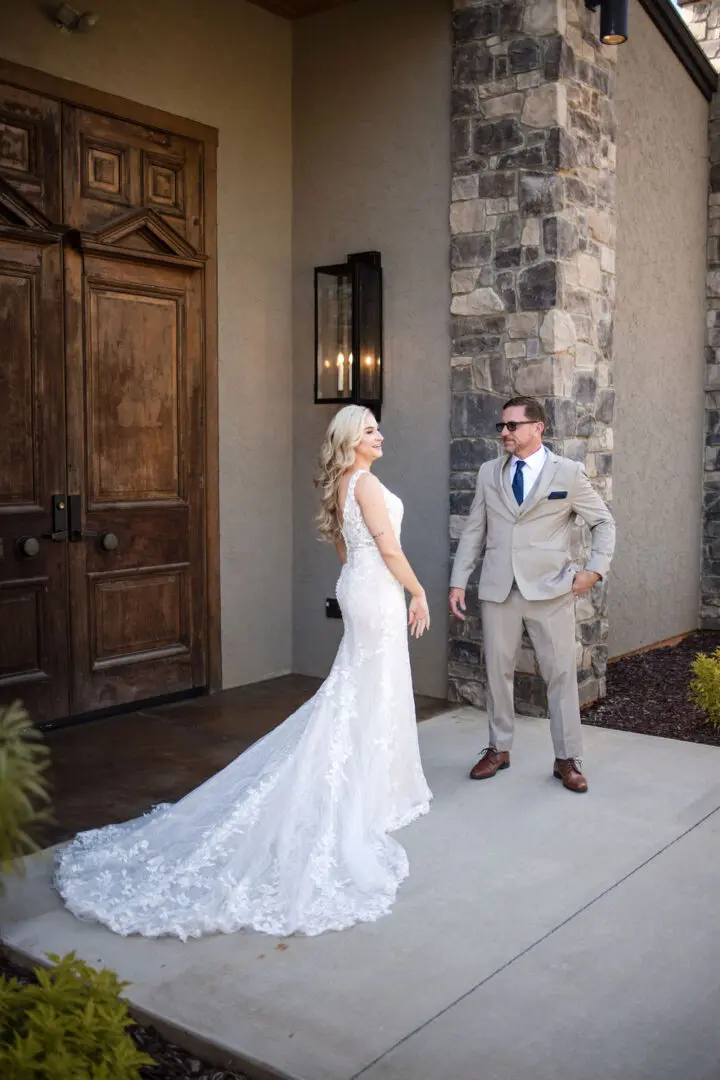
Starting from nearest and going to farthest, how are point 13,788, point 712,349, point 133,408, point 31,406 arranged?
1. point 13,788
2. point 31,406
3. point 133,408
4. point 712,349

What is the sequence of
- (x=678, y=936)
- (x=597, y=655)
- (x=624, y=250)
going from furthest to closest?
(x=624, y=250)
(x=597, y=655)
(x=678, y=936)

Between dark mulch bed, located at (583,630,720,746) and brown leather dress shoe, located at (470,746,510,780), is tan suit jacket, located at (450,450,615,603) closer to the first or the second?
brown leather dress shoe, located at (470,746,510,780)

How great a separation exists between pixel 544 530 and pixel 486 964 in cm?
215

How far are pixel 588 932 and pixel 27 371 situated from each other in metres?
3.85

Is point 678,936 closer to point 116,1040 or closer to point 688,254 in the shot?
point 116,1040

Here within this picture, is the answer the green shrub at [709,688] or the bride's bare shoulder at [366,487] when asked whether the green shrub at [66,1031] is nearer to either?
the bride's bare shoulder at [366,487]

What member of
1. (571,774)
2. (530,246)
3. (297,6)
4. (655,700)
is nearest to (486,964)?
(571,774)

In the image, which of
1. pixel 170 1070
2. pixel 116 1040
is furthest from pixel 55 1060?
pixel 170 1070

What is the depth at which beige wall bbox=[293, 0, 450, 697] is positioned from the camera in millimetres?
6324

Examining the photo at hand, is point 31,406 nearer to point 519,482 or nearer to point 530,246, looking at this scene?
point 519,482

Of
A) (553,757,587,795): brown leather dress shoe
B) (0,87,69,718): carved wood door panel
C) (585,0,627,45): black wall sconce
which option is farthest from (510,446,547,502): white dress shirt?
(0,87,69,718): carved wood door panel

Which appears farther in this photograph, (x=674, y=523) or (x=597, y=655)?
(x=674, y=523)

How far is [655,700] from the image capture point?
6.49m

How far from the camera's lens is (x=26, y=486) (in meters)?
5.50
